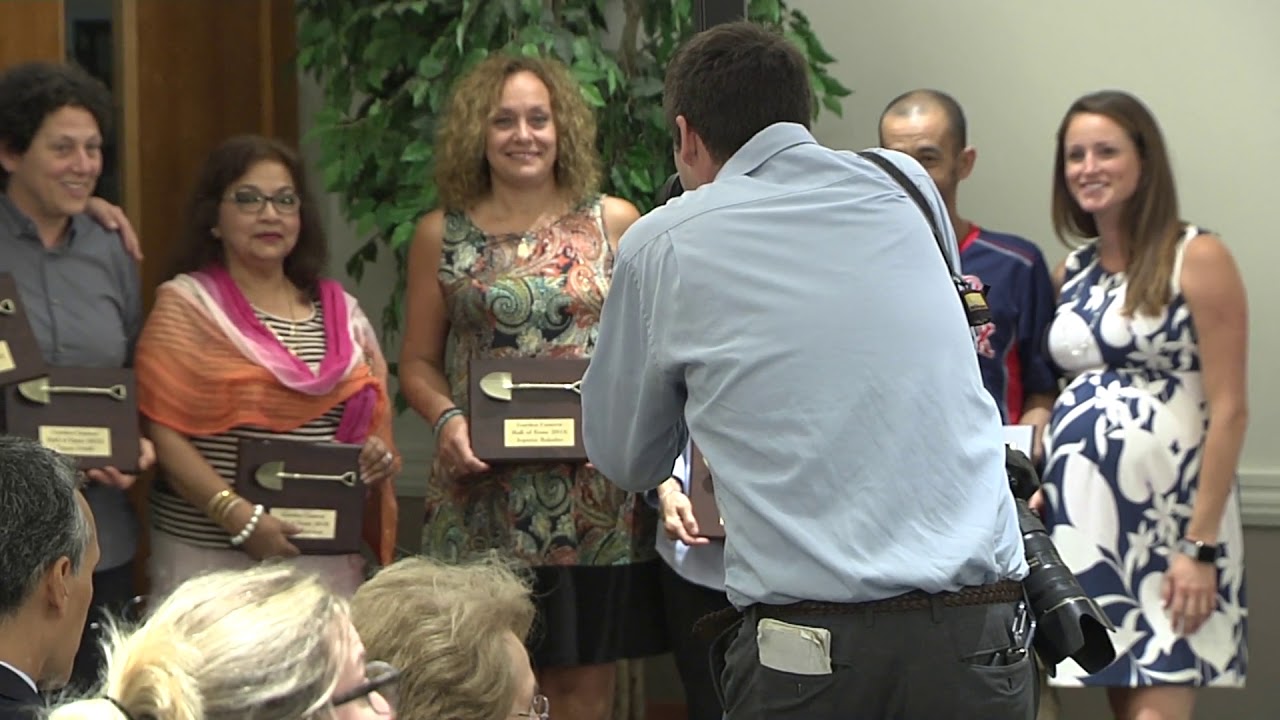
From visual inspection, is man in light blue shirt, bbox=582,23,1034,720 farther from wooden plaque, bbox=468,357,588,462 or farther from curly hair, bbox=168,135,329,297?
curly hair, bbox=168,135,329,297

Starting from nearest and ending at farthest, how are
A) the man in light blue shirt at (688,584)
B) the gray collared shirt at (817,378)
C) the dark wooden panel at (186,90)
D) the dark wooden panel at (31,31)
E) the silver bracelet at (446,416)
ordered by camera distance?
the gray collared shirt at (817,378), the man in light blue shirt at (688,584), the silver bracelet at (446,416), the dark wooden panel at (31,31), the dark wooden panel at (186,90)

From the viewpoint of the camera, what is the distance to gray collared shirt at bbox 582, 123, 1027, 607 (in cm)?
199

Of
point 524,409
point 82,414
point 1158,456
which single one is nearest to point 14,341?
point 82,414

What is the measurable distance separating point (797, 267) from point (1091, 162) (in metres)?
1.54

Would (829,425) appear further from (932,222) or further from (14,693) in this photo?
(14,693)

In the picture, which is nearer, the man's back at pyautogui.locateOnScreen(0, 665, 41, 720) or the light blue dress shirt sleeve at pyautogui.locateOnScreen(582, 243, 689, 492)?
the man's back at pyautogui.locateOnScreen(0, 665, 41, 720)

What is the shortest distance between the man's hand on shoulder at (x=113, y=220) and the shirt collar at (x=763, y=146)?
1.71 meters

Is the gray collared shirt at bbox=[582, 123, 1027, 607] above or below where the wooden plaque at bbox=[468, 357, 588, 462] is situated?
above

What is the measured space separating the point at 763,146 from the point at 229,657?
3.58 feet

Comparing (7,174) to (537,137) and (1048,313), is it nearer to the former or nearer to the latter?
(537,137)

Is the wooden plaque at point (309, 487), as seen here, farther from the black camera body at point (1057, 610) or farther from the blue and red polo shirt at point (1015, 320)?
the black camera body at point (1057, 610)

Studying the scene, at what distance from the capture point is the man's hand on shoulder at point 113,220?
3430mm

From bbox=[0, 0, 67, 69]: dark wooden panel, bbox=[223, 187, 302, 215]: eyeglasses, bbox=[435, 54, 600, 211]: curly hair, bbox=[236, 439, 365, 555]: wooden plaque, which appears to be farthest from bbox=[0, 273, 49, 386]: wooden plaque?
bbox=[0, 0, 67, 69]: dark wooden panel

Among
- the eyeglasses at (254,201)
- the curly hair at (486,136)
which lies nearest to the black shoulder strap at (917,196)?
the curly hair at (486,136)
